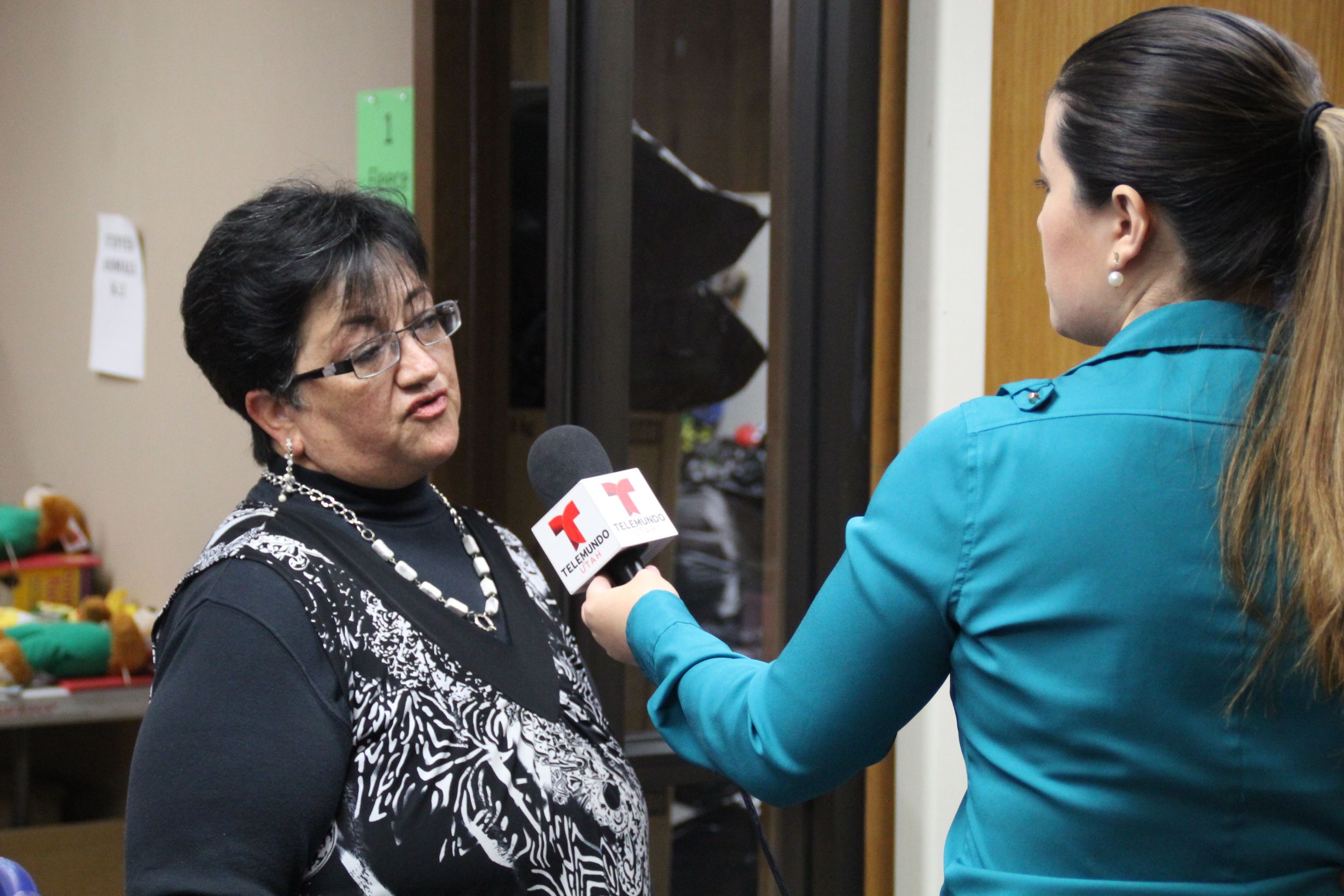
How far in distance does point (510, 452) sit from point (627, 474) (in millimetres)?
1233

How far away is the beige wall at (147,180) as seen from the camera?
7.72ft

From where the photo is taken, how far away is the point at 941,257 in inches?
62.1

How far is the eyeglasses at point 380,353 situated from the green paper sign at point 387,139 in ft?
2.92

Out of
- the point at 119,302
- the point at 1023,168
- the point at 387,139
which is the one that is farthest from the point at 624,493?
the point at 119,302

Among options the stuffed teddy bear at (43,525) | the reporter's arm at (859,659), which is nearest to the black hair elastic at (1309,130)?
the reporter's arm at (859,659)

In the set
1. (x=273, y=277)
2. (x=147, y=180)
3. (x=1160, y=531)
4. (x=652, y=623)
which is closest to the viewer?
(x=1160, y=531)

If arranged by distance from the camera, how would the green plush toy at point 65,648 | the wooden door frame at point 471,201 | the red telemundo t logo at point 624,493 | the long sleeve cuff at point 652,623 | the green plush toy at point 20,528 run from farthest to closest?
1. the green plush toy at point 20,528
2. the green plush toy at point 65,648
3. the wooden door frame at point 471,201
4. the red telemundo t logo at point 624,493
5. the long sleeve cuff at point 652,623

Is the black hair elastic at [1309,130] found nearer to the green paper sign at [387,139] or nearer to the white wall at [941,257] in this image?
the white wall at [941,257]

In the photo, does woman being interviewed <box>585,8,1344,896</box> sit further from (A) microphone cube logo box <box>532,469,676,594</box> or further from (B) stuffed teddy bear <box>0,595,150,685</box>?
(B) stuffed teddy bear <box>0,595,150,685</box>

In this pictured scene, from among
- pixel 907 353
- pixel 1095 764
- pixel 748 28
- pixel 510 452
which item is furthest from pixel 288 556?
pixel 748 28

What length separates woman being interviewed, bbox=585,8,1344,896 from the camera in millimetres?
726

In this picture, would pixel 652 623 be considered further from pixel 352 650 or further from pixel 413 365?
pixel 413 365

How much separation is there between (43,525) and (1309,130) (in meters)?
2.90

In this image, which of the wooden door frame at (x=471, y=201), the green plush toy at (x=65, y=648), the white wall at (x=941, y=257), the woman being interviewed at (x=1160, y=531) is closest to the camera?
the woman being interviewed at (x=1160, y=531)
